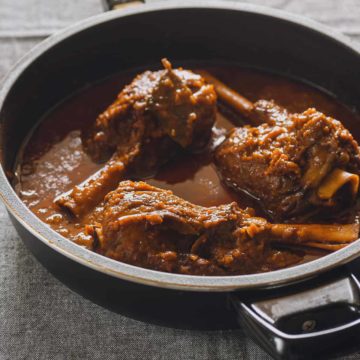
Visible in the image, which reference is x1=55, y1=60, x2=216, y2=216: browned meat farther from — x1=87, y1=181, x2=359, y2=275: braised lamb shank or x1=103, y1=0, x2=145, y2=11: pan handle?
x1=103, y1=0, x2=145, y2=11: pan handle

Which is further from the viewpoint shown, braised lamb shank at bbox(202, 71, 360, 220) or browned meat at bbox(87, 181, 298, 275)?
braised lamb shank at bbox(202, 71, 360, 220)

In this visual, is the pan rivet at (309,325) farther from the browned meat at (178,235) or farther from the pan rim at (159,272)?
the browned meat at (178,235)

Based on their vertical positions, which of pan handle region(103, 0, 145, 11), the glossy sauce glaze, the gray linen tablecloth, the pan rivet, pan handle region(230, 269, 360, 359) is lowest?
the gray linen tablecloth

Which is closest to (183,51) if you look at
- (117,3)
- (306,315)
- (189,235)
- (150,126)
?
(117,3)

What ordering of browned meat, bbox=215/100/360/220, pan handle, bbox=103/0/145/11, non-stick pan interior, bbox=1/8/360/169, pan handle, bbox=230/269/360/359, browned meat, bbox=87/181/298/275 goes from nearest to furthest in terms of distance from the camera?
pan handle, bbox=230/269/360/359
browned meat, bbox=87/181/298/275
browned meat, bbox=215/100/360/220
non-stick pan interior, bbox=1/8/360/169
pan handle, bbox=103/0/145/11

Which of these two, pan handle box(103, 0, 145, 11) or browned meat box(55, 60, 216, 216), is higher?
pan handle box(103, 0, 145, 11)

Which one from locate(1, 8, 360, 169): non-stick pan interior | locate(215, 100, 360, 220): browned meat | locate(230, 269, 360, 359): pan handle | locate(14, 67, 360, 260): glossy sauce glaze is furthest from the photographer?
locate(1, 8, 360, 169): non-stick pan interior

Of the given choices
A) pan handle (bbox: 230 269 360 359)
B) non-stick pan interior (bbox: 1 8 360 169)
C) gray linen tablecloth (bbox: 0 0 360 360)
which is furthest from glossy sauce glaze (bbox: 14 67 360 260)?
pan handle (bbox: 230 269 360 359)

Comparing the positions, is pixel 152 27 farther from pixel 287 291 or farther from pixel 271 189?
pixel 287 291
